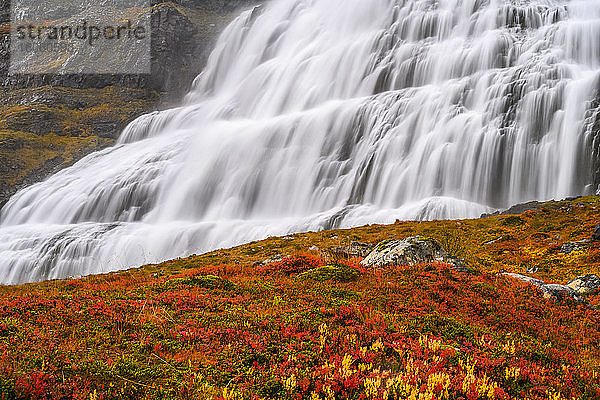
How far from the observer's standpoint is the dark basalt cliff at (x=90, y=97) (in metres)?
68.4

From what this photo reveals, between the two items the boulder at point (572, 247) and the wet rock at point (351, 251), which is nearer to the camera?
the wet rock at point (351, 251)

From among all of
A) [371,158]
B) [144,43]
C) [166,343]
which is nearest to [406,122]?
[371,158]

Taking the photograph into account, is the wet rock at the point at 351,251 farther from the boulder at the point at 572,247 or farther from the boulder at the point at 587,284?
the boulder at the point at 572,247

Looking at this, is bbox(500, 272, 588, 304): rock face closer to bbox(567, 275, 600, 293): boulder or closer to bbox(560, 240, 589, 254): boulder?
bbox(567, 275, 600, 293): boulder

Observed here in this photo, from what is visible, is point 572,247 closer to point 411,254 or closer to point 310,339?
point 411,254

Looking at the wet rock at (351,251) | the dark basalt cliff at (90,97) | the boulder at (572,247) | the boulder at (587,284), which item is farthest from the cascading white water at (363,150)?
the boulder at (587,284)

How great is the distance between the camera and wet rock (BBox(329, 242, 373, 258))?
17.5 m

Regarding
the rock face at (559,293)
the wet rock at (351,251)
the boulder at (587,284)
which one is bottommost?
the wet rock at (351,251)

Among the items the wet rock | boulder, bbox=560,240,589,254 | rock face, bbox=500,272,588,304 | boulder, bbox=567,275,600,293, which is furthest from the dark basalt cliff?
boulder, bbox=567,275,600,293

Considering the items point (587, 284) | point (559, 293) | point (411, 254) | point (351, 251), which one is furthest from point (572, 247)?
point (411, 254)

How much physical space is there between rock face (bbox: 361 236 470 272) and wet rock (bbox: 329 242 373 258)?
138 inches

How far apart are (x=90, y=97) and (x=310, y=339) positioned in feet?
326

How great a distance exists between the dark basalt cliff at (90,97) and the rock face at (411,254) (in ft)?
213

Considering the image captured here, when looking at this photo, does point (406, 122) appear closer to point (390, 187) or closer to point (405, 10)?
point (390, 187)
